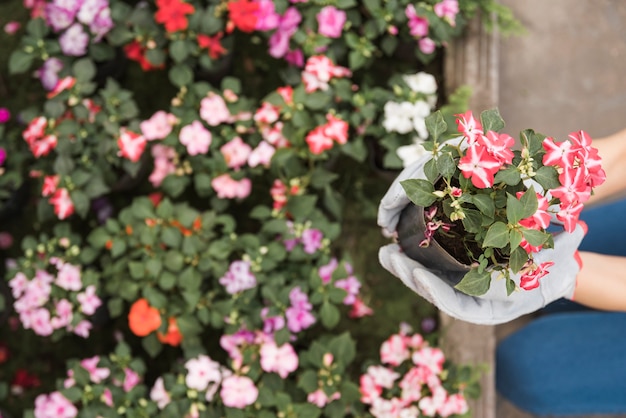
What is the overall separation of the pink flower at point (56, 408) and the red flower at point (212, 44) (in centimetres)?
114

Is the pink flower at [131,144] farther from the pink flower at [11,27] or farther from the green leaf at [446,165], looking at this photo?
the green leaf at [446,165]

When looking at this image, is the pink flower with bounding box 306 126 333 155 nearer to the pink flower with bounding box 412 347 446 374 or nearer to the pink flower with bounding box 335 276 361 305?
the pink flower with bounding box 335 276 361 305

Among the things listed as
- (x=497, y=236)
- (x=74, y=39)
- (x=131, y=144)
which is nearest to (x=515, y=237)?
(x=497, y=236)

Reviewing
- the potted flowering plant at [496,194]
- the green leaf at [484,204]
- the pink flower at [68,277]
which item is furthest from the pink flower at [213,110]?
the green leaf at [484,204]

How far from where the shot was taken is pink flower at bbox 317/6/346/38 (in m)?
1.79

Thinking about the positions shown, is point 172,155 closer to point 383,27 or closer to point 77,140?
point 77,140

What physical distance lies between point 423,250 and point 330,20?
3.25ft

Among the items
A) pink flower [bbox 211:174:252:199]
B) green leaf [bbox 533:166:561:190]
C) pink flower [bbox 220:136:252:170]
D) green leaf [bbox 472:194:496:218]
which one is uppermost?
green leaf [bbox 533:166:561:190]

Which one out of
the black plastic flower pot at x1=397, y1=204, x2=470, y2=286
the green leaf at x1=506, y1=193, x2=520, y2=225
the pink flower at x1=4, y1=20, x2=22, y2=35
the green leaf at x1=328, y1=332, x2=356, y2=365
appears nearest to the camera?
the green leaf at x1=506, y1=193, x2=520, y2=225

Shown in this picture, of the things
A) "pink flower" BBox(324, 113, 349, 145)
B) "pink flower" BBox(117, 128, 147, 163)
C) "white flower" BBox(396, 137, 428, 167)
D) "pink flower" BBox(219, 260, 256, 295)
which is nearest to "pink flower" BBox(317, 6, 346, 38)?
"pink flower" BBox(324, 113, 349, 145)

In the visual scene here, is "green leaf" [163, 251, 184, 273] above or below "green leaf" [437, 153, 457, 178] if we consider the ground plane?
below

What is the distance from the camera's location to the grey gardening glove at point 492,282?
1.08 meters

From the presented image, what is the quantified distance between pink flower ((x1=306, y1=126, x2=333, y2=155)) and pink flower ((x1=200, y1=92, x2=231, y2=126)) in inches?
11.2

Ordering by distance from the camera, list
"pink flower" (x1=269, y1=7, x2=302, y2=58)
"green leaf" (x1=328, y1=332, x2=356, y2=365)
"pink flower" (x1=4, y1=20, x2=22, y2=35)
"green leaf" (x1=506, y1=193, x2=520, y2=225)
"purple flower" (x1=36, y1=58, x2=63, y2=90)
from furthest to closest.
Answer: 1. "pink flower" (x1=4, y1=20, x2=22, y2=35)
2. "purple flower" (x1=36, y1=58, x2=63, y2=90)
3. "pink flower" (x1=269, y1=7, x2=302, y2=58)
4. "green leaf" (x1=328, y1=332, x2=356, y2=365)
5. "green leaf" (x1=506, y1=193, x2=520, y2=225)
